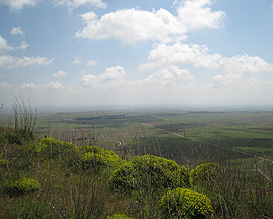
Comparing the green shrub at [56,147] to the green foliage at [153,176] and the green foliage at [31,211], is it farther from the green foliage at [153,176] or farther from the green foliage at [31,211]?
the green foliage at [31,211]

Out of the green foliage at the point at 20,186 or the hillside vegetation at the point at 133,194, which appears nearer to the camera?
the hillside vegetation at the point at 133,194

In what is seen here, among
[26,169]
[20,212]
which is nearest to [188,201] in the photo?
[20,212]

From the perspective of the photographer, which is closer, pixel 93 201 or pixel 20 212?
pixel 93 201

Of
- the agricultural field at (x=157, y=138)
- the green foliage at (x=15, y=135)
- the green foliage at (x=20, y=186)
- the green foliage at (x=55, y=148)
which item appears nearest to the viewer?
the green foliage at (x=20, y=186)

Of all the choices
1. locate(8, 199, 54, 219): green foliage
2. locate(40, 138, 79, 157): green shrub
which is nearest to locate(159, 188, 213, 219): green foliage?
locate(8, 199, 54, 219): green foliage

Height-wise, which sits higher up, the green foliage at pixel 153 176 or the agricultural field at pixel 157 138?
the agricultural field at pixel 157 138

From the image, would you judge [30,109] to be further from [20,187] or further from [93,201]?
[93,201]

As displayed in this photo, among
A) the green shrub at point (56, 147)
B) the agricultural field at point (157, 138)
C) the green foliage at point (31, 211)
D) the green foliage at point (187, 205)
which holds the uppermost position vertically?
the agricultural field at point (157, 138)

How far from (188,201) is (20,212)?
293 cm

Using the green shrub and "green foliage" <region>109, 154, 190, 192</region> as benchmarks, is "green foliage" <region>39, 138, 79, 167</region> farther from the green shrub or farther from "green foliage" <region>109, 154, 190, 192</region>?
"green foliage" <region>109, 154, 190, 192</region>

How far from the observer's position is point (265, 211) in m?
3.40

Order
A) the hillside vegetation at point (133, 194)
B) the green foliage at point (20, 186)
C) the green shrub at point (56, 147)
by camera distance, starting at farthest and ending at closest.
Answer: the green shrub at point (56, 147) → the green foliage at point (20, 186) → the hillside vegetation at point (133, 194)

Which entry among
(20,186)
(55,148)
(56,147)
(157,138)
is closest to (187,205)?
(157,138)

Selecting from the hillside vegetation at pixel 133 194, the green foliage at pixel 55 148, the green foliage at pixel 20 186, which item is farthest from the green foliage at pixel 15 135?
the green foliage at pixel 20 186
